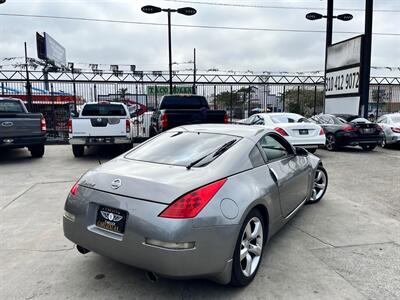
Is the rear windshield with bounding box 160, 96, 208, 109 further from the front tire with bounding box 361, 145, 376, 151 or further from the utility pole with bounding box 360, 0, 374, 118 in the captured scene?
the utility pole with bounding box 360, 0, 374, 118

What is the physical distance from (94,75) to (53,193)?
18.1 m

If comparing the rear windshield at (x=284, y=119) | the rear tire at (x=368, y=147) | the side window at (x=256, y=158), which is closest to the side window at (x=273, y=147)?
the side window at (x=256, y=158)

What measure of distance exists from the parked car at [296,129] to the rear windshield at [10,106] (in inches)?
320

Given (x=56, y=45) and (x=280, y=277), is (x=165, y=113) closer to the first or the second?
(x=280, y=277)

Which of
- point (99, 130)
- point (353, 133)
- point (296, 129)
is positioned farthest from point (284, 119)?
point (99, 130)

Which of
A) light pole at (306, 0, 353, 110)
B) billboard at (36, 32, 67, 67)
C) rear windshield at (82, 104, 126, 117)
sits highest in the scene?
billboard at (36, 32, 67, 67)

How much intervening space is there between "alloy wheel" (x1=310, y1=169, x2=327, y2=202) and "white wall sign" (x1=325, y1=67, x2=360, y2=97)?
10.7m

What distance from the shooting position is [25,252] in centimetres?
367

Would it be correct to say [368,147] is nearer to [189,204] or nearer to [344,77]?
[344,77]

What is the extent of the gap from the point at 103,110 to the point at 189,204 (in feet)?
28.3

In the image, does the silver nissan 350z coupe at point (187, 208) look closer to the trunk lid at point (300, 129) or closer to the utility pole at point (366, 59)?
the trunk lid at point (300, 129)

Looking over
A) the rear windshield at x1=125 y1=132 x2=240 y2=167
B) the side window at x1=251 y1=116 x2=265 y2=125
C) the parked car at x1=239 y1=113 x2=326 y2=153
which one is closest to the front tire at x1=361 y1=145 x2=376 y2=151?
the parked car at x1=239 y1=113 x2=326 y2=153

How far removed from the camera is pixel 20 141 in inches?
361

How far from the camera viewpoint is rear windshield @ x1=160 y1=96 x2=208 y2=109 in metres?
11.9
